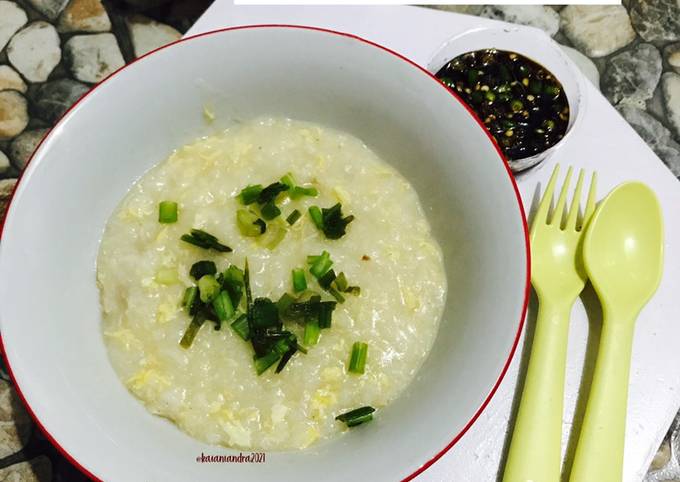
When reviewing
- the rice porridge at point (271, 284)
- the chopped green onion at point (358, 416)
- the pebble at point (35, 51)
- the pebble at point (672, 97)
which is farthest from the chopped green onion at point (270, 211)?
the pebble at point (672, 97)

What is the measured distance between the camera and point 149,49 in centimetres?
240

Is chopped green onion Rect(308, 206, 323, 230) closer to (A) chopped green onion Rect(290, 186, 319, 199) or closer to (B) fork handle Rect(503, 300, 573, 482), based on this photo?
(A) chopped green onion Rect(290, 186, 319, 199)

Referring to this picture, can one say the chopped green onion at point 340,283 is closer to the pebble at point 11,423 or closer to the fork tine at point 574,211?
the fork tine at point 574,211

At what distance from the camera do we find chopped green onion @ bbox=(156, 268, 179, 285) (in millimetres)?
1688

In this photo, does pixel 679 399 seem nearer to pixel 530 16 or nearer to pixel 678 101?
pixel 678 101

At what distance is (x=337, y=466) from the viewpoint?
146 centimetres

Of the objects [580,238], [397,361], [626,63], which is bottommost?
[397,361]

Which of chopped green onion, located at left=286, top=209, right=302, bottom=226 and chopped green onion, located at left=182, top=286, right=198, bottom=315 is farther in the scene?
chopped green onion, located at left=286, top=209, right=302, bottom=226

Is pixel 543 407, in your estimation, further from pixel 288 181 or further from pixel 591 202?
pixel 288 181

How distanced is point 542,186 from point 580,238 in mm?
247

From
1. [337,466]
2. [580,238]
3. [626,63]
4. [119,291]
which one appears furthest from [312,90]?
[626,63]

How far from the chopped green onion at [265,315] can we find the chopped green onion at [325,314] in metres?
0.12

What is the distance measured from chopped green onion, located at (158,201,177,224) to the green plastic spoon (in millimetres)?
1219

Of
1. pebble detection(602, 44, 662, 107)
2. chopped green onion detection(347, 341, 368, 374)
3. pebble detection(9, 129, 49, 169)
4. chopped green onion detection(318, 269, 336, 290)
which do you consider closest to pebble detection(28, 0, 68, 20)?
pebble detection(9, 129, 49, 169)
